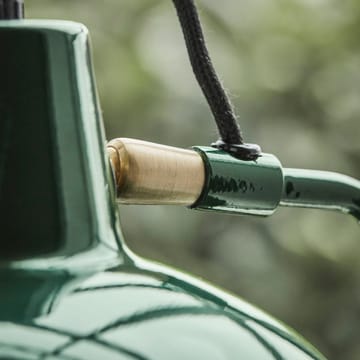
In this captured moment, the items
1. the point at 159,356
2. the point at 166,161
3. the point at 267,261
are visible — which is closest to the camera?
the point at 159,356

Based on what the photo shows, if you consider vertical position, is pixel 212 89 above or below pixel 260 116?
above

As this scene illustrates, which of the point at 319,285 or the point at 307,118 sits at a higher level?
the point at 307,118

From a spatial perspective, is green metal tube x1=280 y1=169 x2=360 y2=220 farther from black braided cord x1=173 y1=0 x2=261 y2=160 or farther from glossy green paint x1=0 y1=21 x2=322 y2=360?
glossy green paint x1=0 y1=21 x2=322 y2=360

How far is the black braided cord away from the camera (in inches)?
18.6

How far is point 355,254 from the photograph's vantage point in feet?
6.08

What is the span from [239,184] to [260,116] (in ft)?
4.58

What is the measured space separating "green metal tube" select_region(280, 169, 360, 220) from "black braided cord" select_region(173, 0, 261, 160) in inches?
1.7

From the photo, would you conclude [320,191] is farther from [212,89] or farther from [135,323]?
[135,323]

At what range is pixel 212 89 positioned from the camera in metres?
0.49

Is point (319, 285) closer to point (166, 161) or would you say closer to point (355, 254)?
point (355, 254)

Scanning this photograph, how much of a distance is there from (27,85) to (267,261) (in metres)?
1.52

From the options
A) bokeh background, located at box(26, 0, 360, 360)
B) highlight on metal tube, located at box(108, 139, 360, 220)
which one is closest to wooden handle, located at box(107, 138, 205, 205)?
highlight on metal tube, located at box(108, 139, 360, 220)

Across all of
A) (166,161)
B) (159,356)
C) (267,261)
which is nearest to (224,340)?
(159,356)

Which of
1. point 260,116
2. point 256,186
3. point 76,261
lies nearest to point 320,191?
point 256,186
